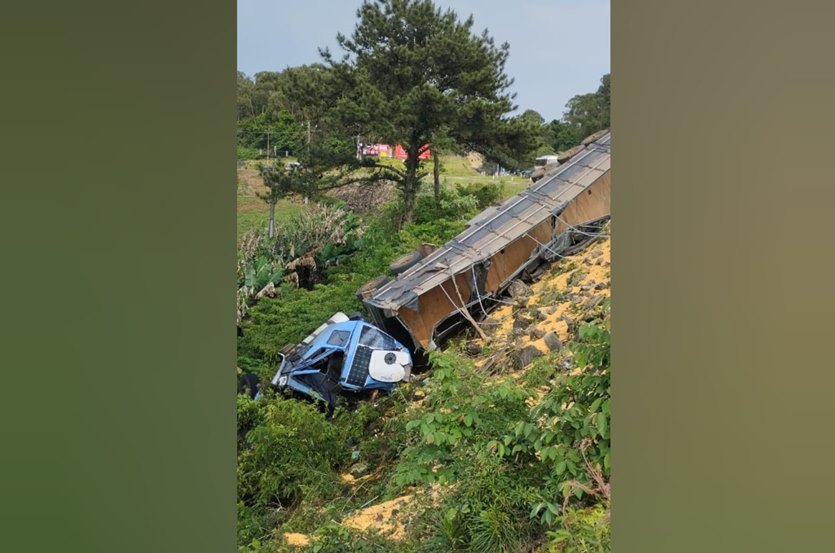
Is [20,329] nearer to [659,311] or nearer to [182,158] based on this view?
[182,158]

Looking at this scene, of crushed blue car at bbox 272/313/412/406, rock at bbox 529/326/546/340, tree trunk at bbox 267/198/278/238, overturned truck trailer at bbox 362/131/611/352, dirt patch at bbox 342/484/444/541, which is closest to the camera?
dirt patch at bbox 342/484/444/541

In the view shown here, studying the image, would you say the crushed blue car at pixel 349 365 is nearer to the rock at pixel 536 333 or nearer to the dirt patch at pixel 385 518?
the rock at pixel 536 333

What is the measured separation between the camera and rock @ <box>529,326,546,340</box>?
440 cm

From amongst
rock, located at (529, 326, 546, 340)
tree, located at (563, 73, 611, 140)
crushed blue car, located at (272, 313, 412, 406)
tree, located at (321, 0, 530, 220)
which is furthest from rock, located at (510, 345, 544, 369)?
tree, located at (563, 73, 611, 140)

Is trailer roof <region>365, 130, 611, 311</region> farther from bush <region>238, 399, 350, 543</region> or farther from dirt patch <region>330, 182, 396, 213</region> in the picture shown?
dirt patch <region>330, 182, 396, 213</region>

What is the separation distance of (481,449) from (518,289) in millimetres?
2515

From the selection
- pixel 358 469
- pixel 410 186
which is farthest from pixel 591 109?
pixel 358 469

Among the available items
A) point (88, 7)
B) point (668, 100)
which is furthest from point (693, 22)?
point (88, 7)

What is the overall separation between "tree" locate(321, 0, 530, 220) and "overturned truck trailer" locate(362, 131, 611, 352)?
1130 millimetres

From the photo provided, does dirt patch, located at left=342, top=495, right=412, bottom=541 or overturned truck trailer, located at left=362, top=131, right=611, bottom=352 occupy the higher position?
overturned truck trailer, located at left=362, top=131, right=611, bottom=352

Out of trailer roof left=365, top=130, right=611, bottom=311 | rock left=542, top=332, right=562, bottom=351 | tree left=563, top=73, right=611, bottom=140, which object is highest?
tree left=563, top=73, right=611, bottom=140

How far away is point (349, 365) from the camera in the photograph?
4980 mm

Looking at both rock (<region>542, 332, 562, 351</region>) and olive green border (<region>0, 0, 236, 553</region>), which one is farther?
rock (<region>542, 332, 562, 351</region>)

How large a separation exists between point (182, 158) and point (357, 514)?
9.41 feet
